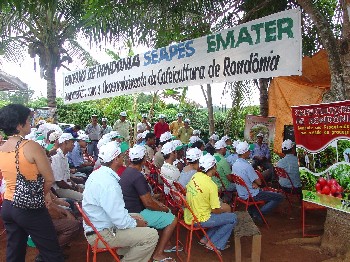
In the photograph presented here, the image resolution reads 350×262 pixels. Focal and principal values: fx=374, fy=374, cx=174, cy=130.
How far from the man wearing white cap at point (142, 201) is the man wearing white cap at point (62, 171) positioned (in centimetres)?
147

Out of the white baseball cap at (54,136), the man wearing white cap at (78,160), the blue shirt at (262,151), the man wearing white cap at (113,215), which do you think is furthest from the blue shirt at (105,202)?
the blue shirt at (262,151)

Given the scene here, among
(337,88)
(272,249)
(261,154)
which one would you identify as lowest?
(272,249)

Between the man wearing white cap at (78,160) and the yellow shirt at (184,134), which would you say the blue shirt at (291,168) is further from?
the yellow shirt at (184,134)

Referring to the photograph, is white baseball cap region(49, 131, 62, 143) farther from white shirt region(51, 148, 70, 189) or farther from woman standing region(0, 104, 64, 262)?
woman standing region(0, 104, 64, 262)

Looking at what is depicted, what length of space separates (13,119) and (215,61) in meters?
3.02

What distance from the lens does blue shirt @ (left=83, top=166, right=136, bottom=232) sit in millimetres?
3387

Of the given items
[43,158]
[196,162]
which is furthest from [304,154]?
[43,158]

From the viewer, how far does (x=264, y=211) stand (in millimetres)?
5906

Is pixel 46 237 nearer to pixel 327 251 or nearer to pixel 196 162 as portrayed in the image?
pixel 196 162

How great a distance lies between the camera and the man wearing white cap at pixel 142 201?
4.08m

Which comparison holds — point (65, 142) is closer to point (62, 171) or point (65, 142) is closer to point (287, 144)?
point (62, 171)

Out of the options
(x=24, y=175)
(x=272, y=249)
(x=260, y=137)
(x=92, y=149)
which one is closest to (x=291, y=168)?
(x=272, y=249)

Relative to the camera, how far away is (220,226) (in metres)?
4.52

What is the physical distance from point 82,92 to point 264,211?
4.58m
